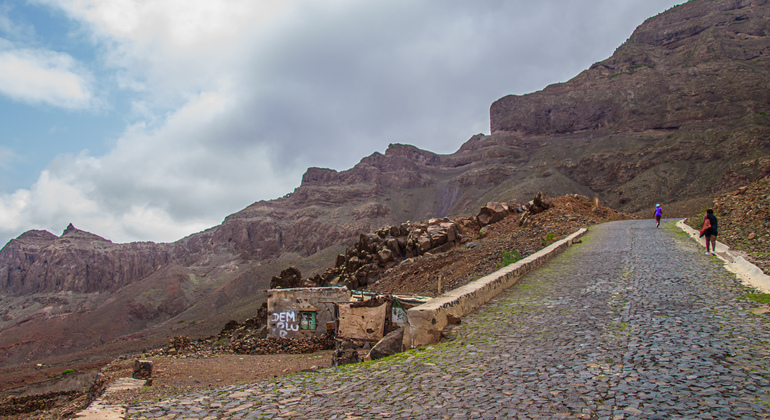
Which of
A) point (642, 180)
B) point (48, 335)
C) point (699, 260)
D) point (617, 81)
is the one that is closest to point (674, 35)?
point (617, 81)

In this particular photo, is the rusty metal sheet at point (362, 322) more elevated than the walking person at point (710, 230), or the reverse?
Answer: the walking person at point (710, 230)

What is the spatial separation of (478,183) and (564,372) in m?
107

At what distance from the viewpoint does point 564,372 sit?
423 cm

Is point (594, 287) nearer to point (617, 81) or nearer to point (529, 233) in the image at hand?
point (529, 233)

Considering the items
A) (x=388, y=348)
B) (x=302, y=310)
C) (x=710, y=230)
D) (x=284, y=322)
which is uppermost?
(x=710, y=230)

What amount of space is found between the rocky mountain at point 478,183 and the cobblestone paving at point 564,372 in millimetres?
47176

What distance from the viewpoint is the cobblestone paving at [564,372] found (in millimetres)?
3463

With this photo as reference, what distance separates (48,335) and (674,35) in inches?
5836

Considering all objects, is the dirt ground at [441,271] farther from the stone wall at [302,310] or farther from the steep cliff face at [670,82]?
the steep cliff face at [670,82]

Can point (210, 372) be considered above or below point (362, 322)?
below

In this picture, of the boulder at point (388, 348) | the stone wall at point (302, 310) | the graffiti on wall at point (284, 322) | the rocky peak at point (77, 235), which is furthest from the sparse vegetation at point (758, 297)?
the rocky peak at point (77, 235)

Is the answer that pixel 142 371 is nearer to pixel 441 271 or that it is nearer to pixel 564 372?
pixel 564 372

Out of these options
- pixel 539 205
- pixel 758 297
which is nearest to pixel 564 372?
pixel 758 297

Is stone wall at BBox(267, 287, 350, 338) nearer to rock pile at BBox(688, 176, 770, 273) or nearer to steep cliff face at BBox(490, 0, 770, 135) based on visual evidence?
rock pile at BBox(688, 176, 770, 273)
